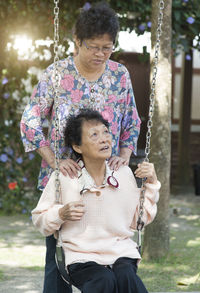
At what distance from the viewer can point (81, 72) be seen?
3.24m

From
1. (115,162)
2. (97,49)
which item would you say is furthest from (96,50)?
(115,162)

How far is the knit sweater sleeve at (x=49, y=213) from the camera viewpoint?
9.77 feet

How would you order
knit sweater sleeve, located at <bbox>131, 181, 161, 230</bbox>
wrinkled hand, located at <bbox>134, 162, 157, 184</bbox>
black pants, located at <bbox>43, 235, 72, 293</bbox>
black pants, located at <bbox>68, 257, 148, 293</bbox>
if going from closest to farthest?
1. black pants, located at <bbox>68, 257, 148, 293</bbox>
2. wrinkled hand, located at <bbox>134, 162, 157, 184</bbox>
3. knit sweater sleeve, located at <bbox>131, 181, 161, 230</bbox>
4. black pants, located at <bbox>43, 235, 72, 293</bbox>

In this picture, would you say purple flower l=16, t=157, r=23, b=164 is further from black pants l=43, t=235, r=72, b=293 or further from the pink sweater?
the pink sweater

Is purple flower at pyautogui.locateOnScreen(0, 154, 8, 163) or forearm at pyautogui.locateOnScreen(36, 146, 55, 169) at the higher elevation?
forearm at pyautogui.locateOnScreen(36, 146, 55, 169)

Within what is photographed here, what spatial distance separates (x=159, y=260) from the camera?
5211 mm

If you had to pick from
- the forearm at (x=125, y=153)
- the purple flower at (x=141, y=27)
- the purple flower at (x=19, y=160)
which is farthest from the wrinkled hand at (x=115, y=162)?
→ the purple flower at (x=19, y=160)

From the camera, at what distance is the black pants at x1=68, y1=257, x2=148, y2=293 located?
9.26ft

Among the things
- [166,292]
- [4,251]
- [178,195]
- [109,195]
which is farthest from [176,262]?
[178,195]

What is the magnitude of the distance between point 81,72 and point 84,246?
895 mm

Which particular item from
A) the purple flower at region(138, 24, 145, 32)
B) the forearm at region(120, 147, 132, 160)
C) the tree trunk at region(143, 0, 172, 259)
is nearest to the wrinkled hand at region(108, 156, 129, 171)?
the forearm at region(120, 147, 132, 160)

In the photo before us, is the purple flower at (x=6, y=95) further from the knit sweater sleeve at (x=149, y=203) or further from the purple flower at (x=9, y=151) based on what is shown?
the knit sweater sleeve at (x=149, y=203)

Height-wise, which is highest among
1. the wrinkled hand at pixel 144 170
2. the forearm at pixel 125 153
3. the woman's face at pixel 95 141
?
the woman's face at pixel 95 141

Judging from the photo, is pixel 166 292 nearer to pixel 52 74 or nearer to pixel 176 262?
pixel 176 262
